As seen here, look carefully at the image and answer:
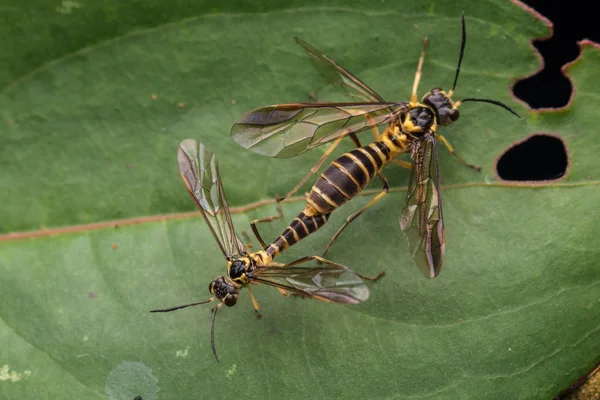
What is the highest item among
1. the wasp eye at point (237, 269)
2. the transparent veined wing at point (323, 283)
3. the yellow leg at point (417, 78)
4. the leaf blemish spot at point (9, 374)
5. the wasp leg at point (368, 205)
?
the yellow leg at point (417, 78)

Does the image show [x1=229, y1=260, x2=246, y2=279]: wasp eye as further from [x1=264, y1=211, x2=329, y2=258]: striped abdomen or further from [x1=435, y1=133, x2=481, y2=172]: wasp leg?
[x1=435, y1=133, x2=481, y2=172]: wasp leg

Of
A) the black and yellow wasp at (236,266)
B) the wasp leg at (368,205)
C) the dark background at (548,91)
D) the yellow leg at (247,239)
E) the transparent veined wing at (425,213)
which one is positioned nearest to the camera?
the transparent veined wing at (425,213)

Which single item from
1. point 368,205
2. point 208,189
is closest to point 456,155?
point 368,205

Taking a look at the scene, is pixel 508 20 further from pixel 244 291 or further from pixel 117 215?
Result: pixel 117 215

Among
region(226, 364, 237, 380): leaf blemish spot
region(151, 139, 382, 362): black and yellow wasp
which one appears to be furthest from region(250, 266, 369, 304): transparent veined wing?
region(226, 364, 237, 380): leaf blemish spot

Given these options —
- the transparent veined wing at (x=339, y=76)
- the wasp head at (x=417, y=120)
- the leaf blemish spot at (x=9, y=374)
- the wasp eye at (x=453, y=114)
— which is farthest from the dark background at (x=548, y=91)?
the leaf blemish spot at (x=9, y=374)

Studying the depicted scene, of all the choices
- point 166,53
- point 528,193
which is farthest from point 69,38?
point 528,193

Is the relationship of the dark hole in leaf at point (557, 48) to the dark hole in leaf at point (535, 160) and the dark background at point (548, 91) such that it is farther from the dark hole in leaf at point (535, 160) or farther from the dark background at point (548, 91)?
the dark hole in leaf at point (535, 160)

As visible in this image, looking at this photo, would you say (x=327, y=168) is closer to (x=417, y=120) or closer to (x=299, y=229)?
(x=299, y=229)
